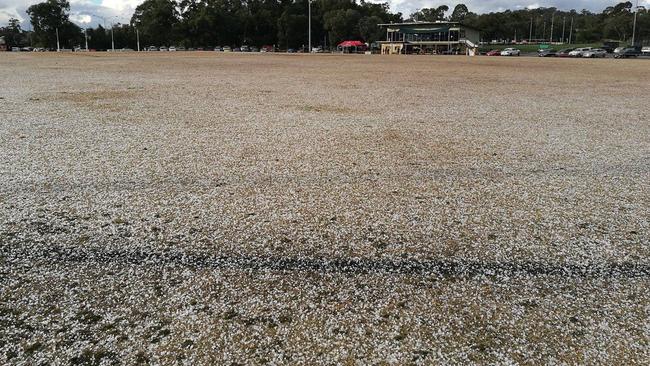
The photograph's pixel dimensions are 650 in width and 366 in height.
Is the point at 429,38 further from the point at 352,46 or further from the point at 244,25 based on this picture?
the point at 244,25

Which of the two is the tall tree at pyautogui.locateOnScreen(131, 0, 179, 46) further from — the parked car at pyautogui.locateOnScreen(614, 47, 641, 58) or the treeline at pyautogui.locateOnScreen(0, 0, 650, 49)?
the parked car at pyautogui.locateOnScreen(614, 47, 641, 58)

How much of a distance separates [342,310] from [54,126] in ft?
24.6

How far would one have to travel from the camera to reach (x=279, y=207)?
4289 millimetres

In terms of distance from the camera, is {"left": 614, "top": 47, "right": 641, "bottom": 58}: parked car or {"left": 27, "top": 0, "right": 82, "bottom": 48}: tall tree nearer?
{"left": 614, "top": 47, "right": 641, "bottom": 58}: parked car

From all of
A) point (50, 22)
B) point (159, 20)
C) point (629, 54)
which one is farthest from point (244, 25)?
point (629, 54)

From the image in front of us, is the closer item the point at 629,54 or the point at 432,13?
the point at 629,54

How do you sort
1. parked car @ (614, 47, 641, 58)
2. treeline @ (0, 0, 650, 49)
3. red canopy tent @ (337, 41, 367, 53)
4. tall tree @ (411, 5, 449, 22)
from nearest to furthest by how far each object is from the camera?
parked car @ (614, 47, 641, 58) → red canopy tent @ (337, 41, 367, 53) → treeline @ (0, 0, 650, 49) → tall tree @ (411, 5, 449, 22)

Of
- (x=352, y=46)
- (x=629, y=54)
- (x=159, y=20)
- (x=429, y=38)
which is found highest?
(x=159, y=20)

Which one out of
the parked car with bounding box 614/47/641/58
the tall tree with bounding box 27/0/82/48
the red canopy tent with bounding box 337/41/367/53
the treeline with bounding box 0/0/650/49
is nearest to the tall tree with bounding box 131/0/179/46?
the treeline with bounding box 0/0/650/49

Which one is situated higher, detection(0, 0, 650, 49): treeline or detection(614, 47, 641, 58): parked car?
detection(0, 0, 650, 49): treeline

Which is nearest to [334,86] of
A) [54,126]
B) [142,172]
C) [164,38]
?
[54,126]

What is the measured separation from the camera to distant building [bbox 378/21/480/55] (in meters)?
89.6

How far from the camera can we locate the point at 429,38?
3659 inches

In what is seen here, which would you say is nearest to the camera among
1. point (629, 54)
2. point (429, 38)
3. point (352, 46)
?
point (629, 54)
